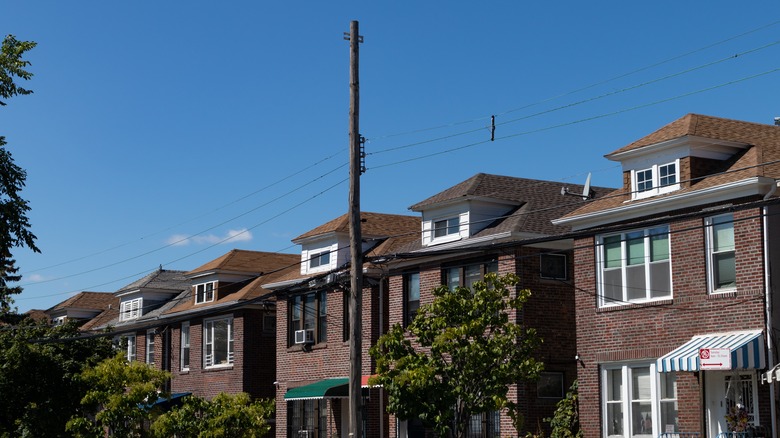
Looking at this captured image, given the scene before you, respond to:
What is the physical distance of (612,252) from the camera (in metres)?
28.4

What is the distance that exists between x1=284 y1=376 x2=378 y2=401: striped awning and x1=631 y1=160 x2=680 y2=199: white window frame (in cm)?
1215

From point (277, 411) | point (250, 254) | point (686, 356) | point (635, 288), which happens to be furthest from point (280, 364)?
point (686, 356)

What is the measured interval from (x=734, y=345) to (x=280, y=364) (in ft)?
71.4

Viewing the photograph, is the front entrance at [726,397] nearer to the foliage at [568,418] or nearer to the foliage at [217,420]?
the foliage at [568,418]

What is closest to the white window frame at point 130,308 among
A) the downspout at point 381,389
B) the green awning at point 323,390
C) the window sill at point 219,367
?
the window sill at point 219,367

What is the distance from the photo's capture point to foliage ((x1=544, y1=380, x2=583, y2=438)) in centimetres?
2970

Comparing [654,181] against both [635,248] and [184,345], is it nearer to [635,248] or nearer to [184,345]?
[635,248]

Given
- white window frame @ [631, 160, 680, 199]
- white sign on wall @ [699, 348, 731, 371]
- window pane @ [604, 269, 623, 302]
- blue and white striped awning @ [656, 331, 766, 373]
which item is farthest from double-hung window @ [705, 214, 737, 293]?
window pane @ [604, 269, 623, 302]

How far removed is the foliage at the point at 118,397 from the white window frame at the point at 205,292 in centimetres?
1091

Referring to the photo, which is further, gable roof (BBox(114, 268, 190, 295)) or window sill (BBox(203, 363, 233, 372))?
gable roof (BBox(114, 268, 190, 295))

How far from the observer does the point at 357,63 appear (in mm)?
24625

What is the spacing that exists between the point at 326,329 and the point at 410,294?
5.26 meters

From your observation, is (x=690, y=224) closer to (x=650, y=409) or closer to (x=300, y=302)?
(x=650, y=409)

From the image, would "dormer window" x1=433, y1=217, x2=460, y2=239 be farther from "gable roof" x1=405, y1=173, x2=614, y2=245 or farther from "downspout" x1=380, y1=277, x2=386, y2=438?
"downspout" x1=380, y1=277, x2=386, y2=438
